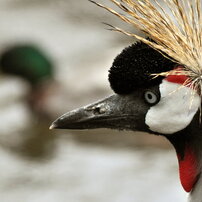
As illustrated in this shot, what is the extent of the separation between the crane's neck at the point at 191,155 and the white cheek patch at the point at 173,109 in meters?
0.03

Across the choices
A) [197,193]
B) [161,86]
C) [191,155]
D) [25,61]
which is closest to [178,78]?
[161,86]

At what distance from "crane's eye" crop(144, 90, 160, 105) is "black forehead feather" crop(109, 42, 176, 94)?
0.11ft

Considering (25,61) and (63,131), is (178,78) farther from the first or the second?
(25,61)

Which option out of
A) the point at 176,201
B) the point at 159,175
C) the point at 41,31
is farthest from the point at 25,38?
the point at 176,201

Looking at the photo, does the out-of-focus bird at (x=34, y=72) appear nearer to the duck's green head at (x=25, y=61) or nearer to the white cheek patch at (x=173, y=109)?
the duck's green head at (x=25, y=61)

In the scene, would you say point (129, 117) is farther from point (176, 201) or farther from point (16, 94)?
point (16, 94)

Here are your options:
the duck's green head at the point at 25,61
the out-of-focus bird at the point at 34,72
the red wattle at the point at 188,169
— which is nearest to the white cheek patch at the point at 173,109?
the red wattle at the point at 188,169

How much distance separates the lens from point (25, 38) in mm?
7355

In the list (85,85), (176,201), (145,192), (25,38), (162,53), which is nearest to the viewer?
(162,53)

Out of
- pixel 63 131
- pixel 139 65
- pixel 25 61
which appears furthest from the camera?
pixel 25 61

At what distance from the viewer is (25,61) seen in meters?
6.86

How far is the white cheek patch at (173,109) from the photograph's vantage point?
2592 millimetres

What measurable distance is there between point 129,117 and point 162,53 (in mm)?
294

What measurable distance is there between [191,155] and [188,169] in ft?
0.18
